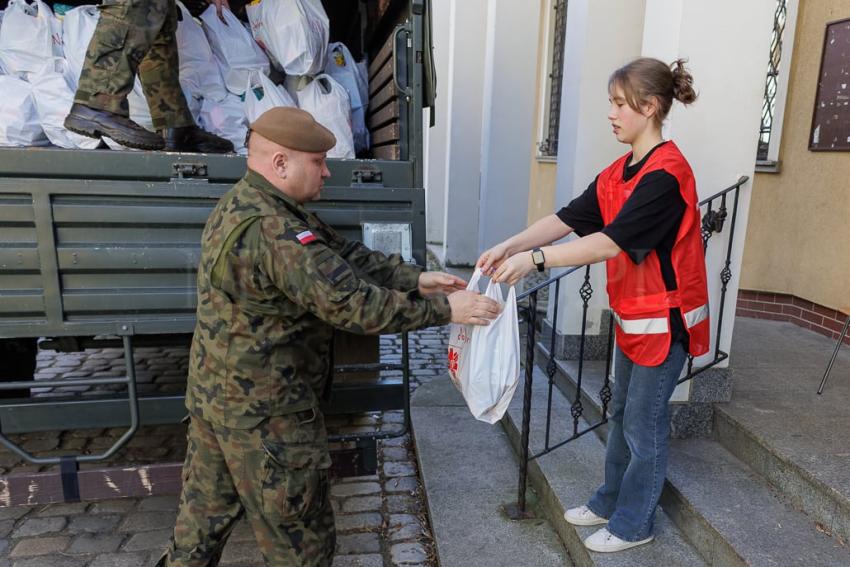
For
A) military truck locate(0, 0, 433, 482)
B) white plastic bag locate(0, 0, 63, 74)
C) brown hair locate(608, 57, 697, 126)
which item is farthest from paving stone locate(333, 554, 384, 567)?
white plastic bag locate(0, 0, 63, 74)

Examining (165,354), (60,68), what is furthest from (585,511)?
(165,354)

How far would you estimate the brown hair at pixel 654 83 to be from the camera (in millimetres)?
2047

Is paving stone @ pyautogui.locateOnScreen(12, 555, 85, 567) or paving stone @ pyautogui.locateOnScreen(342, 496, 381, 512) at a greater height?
paving stone @ pyautogui.locateOnScreen(12, 555, 85, 567)

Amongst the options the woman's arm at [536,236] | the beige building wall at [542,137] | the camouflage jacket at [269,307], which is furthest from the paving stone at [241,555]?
the beige building wall at [542,137]

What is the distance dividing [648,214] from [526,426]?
1.18 meters

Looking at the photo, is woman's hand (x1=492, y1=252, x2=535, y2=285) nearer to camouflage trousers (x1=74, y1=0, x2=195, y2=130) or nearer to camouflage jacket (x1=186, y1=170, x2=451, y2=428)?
camouflage jacket (x1=186, y1=170, x2=451, y2=428)

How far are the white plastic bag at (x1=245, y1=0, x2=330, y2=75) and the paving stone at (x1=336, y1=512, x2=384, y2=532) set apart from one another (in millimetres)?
2282

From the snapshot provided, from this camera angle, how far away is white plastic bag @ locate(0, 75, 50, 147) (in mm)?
2639

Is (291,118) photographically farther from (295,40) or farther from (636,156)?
(295,40)

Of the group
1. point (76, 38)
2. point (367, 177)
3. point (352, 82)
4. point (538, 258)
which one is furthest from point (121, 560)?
point (352, 82)

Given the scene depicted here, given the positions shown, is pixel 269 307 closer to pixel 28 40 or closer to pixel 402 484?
pixel 402 484

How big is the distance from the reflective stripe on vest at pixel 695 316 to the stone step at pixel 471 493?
1.14 m

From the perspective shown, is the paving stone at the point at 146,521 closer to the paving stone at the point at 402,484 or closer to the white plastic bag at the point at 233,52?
the paving stone at the point at 402,484

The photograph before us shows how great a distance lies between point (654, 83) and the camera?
204 centimetres
